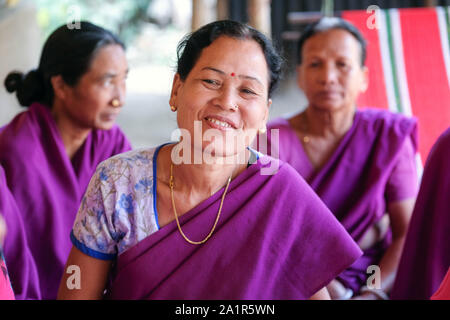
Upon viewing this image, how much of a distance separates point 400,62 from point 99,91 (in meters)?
2.08

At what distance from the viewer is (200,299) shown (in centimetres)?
149

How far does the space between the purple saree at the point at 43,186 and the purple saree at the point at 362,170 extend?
94 cm

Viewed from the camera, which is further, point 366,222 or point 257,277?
point 366,222

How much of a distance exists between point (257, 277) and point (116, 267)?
0.42 m

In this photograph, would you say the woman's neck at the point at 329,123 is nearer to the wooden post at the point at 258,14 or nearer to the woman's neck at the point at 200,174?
the woman's neck at the point at 200,174

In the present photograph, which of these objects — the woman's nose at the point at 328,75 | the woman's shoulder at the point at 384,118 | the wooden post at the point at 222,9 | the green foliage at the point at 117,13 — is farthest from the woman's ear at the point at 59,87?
the green foliage at the point at 117,13

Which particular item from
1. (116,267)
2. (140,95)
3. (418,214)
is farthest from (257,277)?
(140,95)

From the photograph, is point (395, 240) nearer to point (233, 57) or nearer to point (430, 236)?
point (430, 236)

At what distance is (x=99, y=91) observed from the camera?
95.8 inches

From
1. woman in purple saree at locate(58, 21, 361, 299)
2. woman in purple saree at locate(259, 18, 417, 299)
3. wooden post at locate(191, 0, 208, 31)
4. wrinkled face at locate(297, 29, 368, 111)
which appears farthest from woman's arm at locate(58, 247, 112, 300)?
wooden post at locate(191, 0, 208, 31)

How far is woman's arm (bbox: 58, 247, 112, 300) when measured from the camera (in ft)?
5.02

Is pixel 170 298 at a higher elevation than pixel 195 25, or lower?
lower

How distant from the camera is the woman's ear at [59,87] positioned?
2469mm

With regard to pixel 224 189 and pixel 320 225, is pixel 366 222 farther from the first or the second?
pixel 224 189
